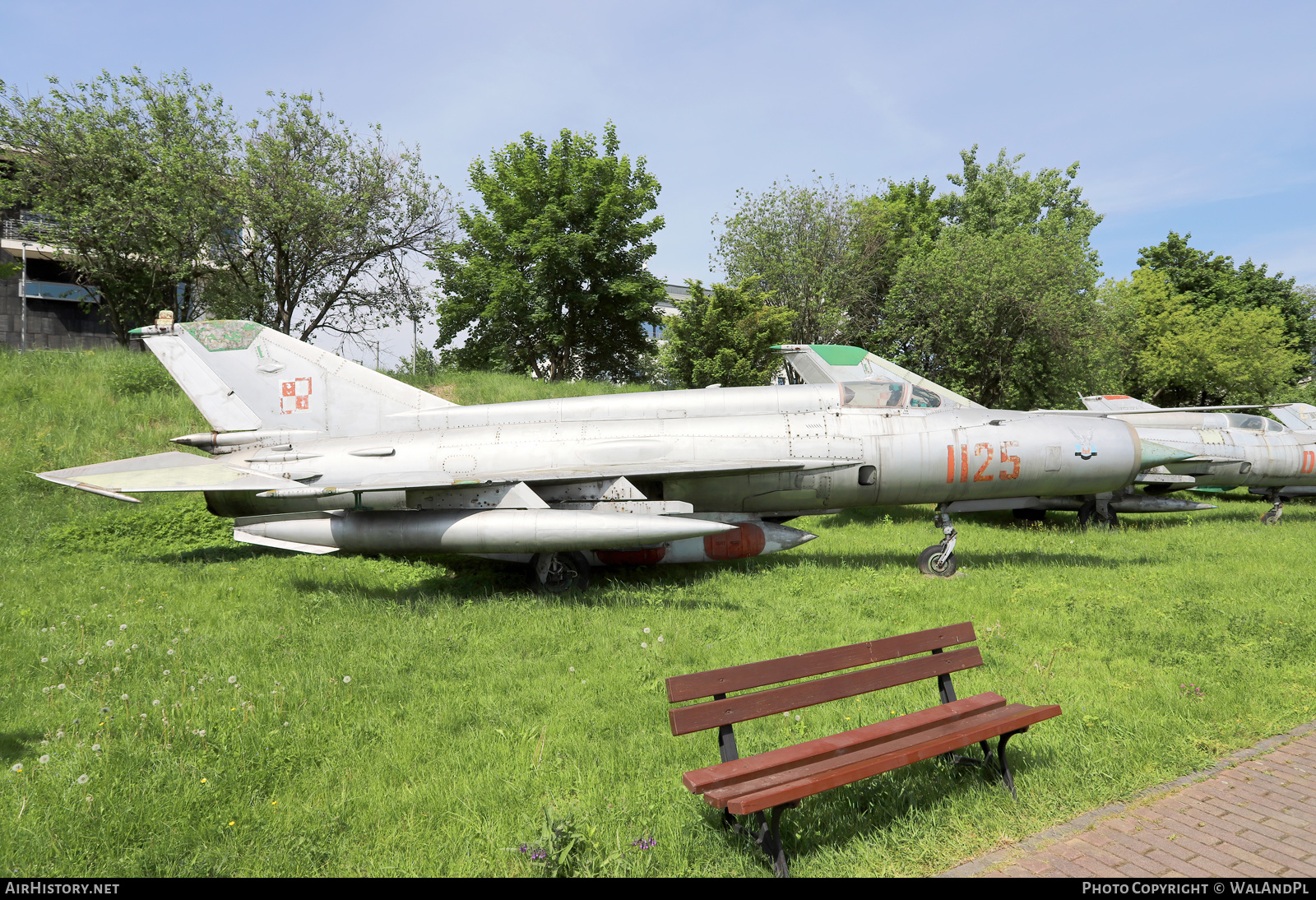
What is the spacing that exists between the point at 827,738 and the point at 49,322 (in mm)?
46383

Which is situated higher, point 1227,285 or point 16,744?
point 1227,285

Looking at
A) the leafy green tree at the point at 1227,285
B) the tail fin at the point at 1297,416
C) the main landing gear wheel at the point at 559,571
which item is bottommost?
the main landing gear wheel at the point at 559,571

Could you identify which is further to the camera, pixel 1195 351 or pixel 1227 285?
pixel 1227 285

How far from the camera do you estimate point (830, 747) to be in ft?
11.0

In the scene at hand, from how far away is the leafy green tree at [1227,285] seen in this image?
143 ft

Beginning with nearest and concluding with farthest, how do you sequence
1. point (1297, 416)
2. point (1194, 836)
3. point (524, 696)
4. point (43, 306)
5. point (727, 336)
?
1. point (1194, 836)
2. point (524, 696)
3. point (1297, 416)
4. point (727, 336)
5. point (43, 306)

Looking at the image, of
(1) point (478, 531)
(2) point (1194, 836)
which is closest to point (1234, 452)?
(2) point (1194, 836)

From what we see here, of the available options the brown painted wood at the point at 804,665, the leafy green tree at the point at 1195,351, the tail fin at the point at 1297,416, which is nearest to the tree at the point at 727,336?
the tail fin at the point at 1297,416

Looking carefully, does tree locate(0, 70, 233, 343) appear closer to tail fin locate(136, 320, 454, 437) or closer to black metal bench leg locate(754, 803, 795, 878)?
tail fin locate(136, 320, 454, 437)

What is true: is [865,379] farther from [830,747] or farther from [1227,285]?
[1227,285]

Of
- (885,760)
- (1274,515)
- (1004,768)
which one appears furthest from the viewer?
(1274,515)

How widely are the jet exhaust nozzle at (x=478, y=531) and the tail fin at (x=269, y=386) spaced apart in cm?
186

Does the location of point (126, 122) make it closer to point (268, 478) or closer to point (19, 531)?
point (19, 531)

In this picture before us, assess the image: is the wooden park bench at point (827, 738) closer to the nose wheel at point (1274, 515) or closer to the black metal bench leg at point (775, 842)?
the black metal bench leg at point (775, 842)
